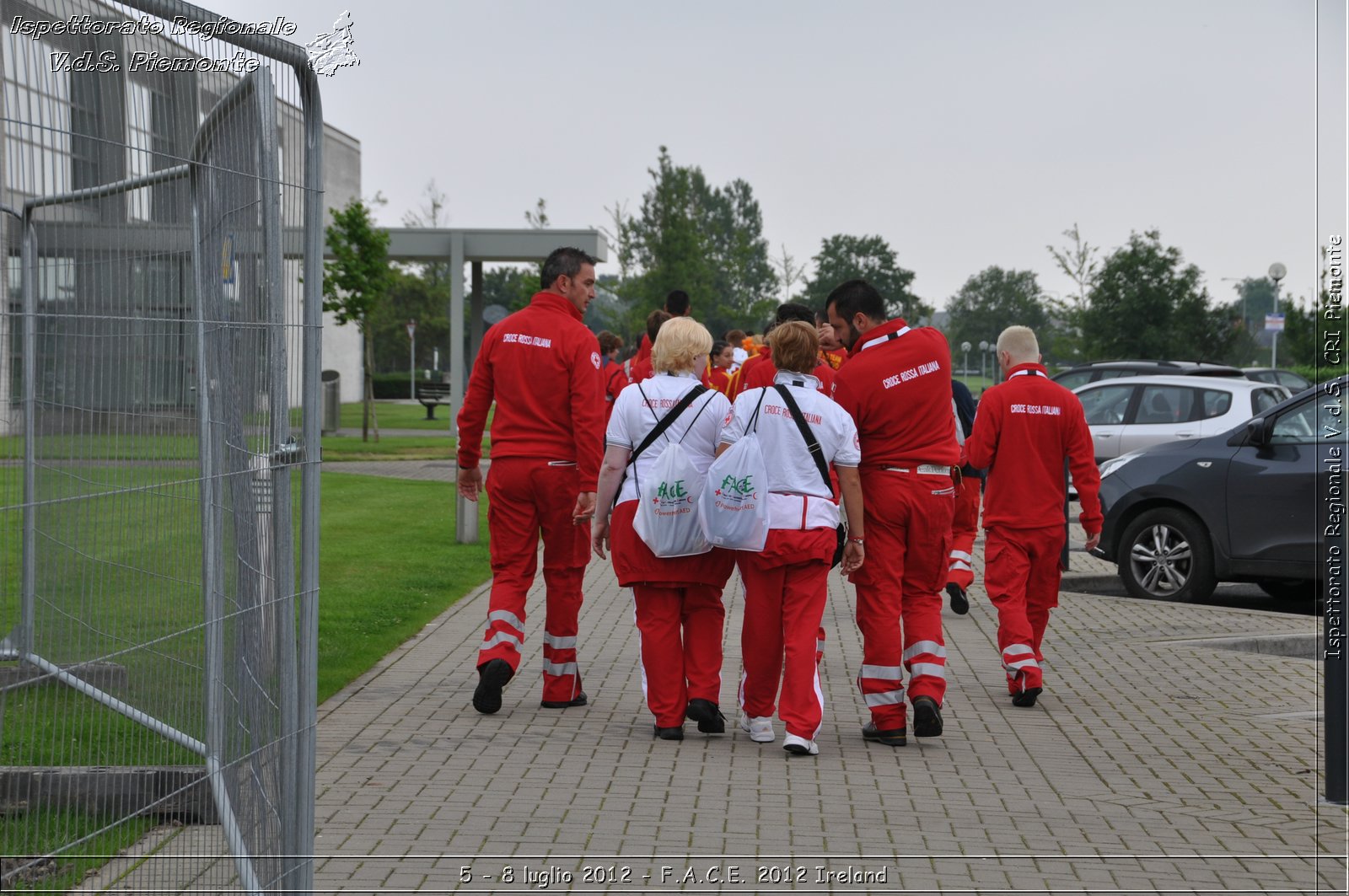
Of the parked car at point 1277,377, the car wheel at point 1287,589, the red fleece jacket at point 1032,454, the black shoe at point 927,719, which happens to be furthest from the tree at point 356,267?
the black shoe at point 927,719

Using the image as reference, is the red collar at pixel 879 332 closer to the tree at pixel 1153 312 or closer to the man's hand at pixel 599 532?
the man's hand at pixel 599 532

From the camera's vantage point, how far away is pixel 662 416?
687 cm

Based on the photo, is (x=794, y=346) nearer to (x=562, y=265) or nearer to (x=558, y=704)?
(x=562, y=265)

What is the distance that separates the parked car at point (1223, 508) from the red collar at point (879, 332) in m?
4.35

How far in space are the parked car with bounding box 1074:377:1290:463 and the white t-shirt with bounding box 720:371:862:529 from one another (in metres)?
12.8

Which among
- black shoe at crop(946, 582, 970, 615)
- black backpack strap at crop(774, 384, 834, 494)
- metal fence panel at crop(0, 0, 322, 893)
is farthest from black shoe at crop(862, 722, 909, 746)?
black shoe at crop(946, 582, 970, 615)

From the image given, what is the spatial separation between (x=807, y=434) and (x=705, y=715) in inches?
55.7

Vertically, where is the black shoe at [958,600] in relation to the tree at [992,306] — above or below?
below

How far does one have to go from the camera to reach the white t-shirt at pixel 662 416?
22.5ft

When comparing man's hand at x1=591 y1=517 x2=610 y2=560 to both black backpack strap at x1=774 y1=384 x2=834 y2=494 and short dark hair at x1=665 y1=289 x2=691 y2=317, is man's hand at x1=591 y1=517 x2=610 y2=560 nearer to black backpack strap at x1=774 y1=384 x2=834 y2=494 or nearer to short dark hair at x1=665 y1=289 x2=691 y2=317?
black backpack strap at x1=774 y1=384 x2=834 y2=494

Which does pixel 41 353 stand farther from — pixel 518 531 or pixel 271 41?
pixel 518 531

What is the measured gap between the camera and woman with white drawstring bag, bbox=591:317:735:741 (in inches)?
270

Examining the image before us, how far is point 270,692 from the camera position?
4086mm

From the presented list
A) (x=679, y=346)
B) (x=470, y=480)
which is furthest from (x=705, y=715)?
(x=470, y=480)
